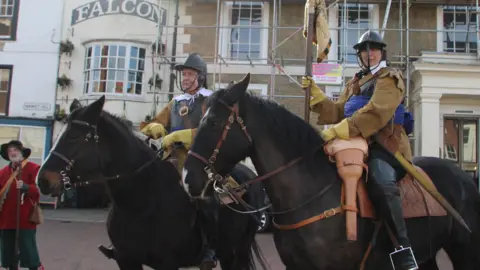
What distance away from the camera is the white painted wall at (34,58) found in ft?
56.0

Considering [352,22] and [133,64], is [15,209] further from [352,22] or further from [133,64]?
[352,22]

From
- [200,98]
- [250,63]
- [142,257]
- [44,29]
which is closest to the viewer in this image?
[142,257]

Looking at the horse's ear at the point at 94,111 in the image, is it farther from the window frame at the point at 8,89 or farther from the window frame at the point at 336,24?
the window frame at the point at 8,89

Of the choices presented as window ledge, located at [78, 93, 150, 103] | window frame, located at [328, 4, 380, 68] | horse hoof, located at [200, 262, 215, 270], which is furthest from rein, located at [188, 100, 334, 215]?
window ledge, located at [78, 93, 150, 103]

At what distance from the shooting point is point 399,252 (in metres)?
3.41

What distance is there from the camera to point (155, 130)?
512 centimetres

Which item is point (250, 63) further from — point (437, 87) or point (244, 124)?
point (244, 124)

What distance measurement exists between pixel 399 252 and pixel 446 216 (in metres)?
0.91

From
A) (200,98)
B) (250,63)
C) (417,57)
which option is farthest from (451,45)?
(200,98)

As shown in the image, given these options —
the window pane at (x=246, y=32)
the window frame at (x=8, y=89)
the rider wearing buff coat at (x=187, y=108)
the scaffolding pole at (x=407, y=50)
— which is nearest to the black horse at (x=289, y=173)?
the rider wearing buff coat at (x=187, y=108)

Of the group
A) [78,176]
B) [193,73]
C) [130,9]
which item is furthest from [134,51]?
[78,176]

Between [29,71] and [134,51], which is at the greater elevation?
[134,51]

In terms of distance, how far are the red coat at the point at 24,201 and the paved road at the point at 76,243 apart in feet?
5.35

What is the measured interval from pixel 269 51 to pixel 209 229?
11.7 m
